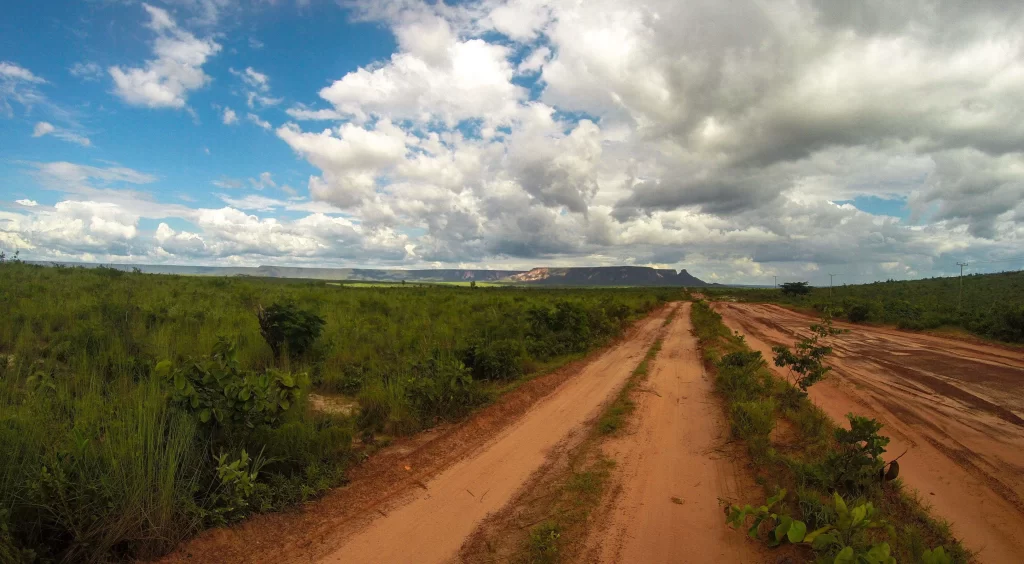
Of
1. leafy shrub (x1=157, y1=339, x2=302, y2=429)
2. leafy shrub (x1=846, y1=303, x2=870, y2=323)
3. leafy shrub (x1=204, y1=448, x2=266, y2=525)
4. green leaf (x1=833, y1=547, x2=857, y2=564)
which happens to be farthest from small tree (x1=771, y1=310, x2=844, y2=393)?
leafy shrub (x1=846, y1=303, x2=870, y2=323)

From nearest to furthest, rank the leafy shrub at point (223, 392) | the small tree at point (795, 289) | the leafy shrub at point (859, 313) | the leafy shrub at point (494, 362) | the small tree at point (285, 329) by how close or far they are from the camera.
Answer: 1. the leafy shrub at point (223, 392)
2. the small tree at point (285, 329)
3. the leafy shrub at point (494, 362)
4. the leafy shrub at point (859, 313)
5. the small tree at point (795, 289)

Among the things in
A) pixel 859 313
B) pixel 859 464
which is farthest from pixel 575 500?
pixel 859 313

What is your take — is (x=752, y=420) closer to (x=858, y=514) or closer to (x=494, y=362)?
(x=858, y=514)

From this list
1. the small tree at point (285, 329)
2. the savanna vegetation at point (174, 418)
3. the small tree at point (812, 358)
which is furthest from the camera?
the small tree at point (285, 329)

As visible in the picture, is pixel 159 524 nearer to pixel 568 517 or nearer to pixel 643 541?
pixel 568 517

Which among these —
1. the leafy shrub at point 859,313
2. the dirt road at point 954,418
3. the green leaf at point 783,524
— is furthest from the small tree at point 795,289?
the green leaf at point 783,524

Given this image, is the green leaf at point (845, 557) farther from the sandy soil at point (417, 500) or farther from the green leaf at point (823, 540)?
the sandy soil at point (417, 500)

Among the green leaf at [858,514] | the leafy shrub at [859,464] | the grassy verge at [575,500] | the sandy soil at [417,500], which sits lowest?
the sandy soil at [417,500]
